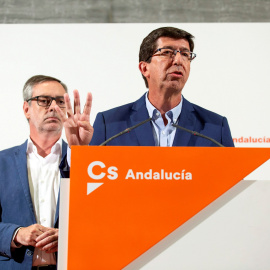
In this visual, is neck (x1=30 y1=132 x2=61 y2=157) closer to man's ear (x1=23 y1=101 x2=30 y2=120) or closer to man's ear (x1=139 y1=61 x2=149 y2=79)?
man's ear (x1=23 y1=101 x2=30 y2=120)

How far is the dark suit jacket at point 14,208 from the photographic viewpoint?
93.1 inches

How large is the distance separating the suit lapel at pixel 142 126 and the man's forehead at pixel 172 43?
1.41 feet

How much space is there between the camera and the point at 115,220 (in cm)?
130

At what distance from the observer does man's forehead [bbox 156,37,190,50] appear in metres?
2.95

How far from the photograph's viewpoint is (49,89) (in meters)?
3.17

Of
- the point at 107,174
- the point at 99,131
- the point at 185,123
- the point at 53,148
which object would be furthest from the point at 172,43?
the point at 107,174

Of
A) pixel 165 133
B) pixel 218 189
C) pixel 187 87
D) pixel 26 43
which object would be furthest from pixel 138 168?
pixel 26 43

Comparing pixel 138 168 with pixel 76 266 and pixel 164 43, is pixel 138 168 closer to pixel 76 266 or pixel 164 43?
pixel 76 266

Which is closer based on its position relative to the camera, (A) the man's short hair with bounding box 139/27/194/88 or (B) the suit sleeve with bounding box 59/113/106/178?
(B) the suit sleeve with bounding box 59/113/106/178

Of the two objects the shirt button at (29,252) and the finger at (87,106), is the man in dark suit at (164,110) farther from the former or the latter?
the shirt button at (29,252)

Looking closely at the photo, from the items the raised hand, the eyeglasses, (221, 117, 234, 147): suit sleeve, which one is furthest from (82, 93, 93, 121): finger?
(221, 117, 234, 147): suit sleeve

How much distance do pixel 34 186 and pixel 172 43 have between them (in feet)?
4.26

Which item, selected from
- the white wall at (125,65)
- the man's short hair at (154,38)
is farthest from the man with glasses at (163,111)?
the white wall at (125,65)

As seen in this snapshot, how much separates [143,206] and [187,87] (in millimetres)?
2215
